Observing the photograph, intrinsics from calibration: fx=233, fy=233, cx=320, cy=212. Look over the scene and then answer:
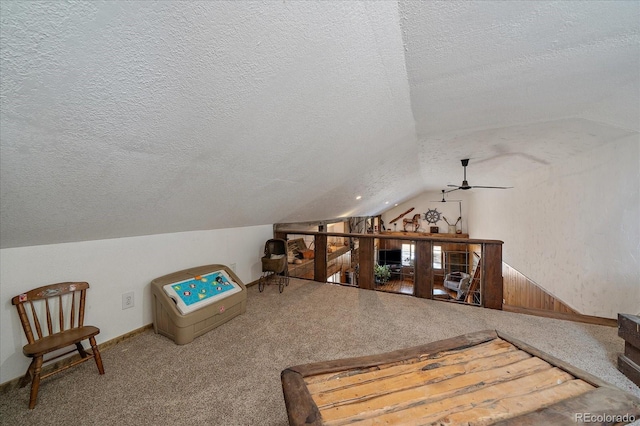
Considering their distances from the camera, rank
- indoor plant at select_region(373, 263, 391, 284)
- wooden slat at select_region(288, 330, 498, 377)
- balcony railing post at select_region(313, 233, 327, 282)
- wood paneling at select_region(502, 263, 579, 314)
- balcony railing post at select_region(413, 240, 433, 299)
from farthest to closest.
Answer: indoor plant at select_region(373, 263, 391, 284), balcony railing post at select_region(313, 233, 327, 282), wood paneling at select_region(502, 263, 579, 314), balcony railing post at select_region(413, 240, 433, 299), wooden slat at select_region(288, 330, 498, 377)

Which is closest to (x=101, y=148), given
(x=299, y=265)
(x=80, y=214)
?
(x=80, y=214)

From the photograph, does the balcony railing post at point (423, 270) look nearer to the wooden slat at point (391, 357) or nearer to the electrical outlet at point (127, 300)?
the wooden slat at point (391, 357)

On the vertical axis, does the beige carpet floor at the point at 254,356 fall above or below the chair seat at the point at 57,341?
below

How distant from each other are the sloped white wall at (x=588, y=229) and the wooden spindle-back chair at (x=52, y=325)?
460 centimetres

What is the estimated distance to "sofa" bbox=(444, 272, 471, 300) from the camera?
627 cm

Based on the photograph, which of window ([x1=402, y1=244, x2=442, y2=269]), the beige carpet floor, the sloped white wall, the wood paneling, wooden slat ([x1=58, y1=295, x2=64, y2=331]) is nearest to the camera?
the beige carpet floor

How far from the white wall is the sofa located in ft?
19.1

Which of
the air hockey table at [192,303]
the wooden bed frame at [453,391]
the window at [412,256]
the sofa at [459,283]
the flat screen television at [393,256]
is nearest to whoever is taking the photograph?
the wooden bed frame at [453,391]

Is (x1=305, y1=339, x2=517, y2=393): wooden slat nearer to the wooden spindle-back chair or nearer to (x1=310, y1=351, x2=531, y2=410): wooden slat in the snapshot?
(x1=310, y1=351, x2=531, y2=410): wooden slat

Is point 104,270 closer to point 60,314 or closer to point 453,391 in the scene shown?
point 60,314

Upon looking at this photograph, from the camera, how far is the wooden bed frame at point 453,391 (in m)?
0.94

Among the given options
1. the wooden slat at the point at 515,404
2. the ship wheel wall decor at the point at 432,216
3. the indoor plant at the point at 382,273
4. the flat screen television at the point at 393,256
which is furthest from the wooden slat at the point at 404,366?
the ship wheel wall decor at the point at 432,216

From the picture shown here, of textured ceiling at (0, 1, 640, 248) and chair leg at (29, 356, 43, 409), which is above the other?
textured ceiling at (0, 1, 640, 248)

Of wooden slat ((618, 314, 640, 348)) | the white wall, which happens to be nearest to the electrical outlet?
the white wall
